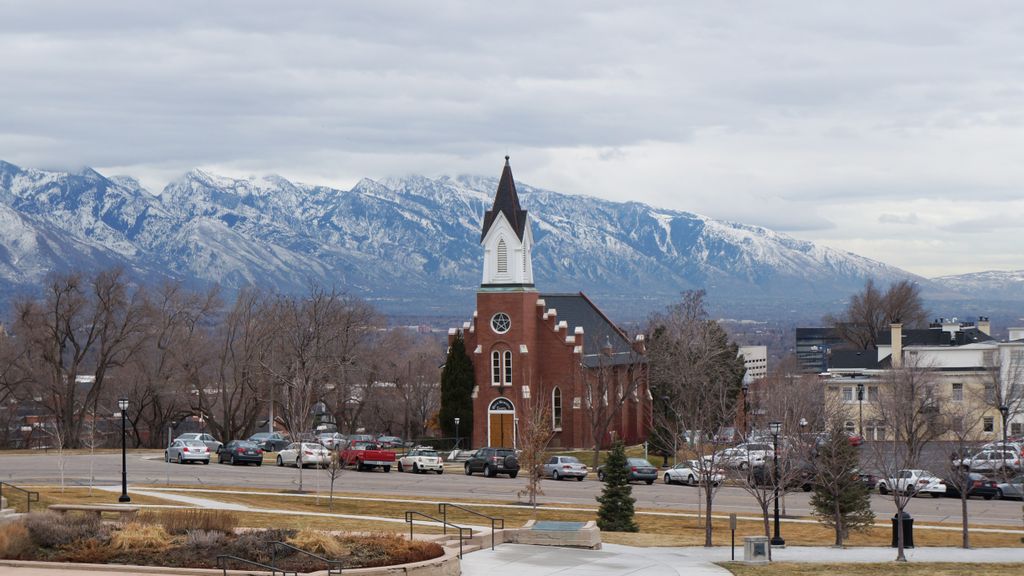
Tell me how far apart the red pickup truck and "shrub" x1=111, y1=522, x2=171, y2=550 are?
3723 cm

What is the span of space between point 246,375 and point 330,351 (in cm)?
829

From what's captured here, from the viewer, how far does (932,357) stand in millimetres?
101500

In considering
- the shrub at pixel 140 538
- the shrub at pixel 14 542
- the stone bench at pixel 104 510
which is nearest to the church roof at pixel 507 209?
the stone bench at pixel 104 510

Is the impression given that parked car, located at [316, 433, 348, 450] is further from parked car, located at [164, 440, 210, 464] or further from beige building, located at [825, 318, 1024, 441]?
beige building, located at [825, 318, 1024, 441]

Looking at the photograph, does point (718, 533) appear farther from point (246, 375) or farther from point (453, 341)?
point (246, 375)

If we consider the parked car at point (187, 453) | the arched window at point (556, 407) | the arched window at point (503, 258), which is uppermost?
the arched window at point (503, 258)

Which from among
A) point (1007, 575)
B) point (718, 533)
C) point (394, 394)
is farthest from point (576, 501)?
point (394, 394)

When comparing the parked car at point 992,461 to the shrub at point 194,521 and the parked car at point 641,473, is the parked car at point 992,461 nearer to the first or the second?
the parked car at point 641,473

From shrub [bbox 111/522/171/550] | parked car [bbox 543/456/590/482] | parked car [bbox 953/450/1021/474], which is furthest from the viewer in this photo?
parked car [bbox 543/456/590/482]

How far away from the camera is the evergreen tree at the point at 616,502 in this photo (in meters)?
43.6

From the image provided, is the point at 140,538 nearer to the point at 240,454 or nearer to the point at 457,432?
the point at 240,454

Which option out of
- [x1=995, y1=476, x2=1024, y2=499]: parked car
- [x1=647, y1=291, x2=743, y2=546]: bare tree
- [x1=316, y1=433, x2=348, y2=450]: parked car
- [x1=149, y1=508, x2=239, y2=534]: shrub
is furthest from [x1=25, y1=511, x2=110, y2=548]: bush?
[x1=647, y1=291, x2=743, y2=546]: bare tree

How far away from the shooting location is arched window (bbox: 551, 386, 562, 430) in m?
87.4

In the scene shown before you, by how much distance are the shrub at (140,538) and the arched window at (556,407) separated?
5790cm
